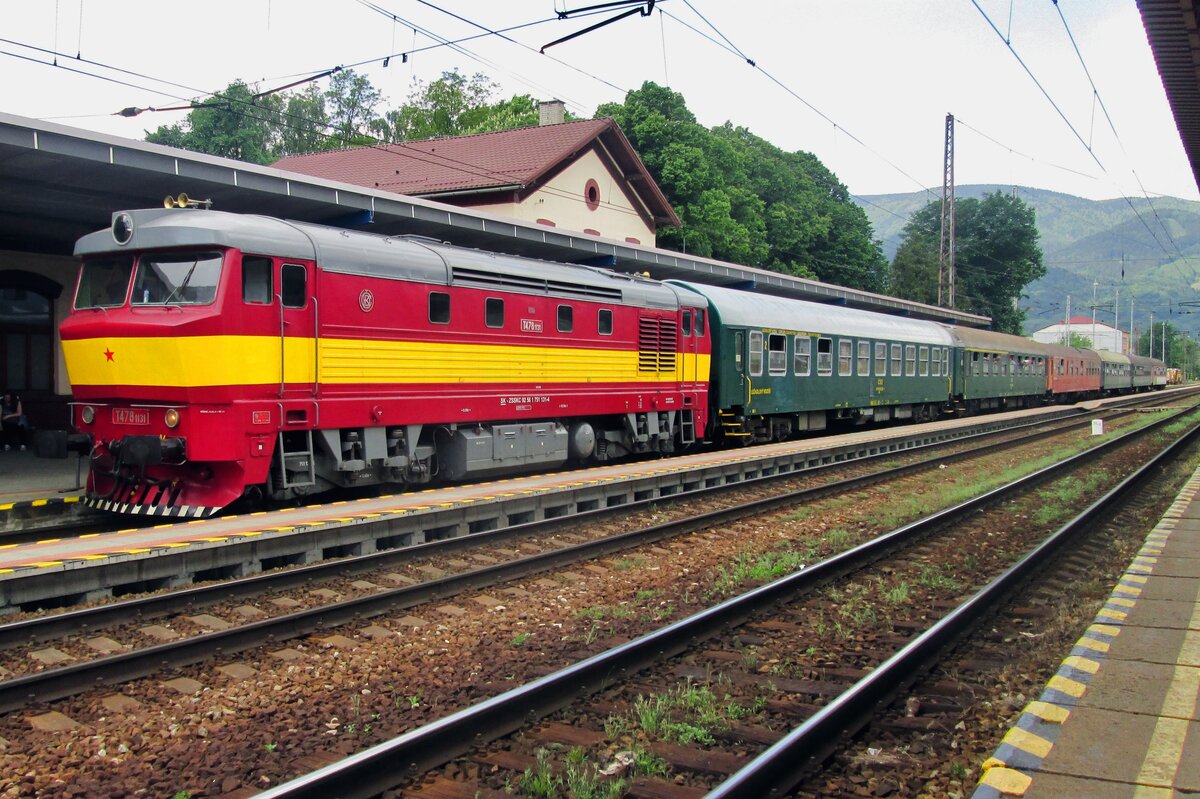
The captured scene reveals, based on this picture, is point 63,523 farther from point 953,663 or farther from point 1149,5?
point 1149,5

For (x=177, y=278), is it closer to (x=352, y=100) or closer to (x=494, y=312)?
(x=494, y=312)

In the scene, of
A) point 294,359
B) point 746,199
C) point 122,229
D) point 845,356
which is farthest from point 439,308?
point 746,199

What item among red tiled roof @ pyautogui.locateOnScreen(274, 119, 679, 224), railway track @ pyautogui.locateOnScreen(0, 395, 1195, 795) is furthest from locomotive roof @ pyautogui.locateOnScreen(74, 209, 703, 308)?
red tiled roof @ pyautogui.locateOnScreen(274, 119, 679, 224)

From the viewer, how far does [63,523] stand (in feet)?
41.5

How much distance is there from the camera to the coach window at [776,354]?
2323cm

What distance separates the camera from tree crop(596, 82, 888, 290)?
155 ft

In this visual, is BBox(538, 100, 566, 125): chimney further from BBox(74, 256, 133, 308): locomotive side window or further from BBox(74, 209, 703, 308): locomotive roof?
BBox(74, 256, 133, 308): locomotive side window

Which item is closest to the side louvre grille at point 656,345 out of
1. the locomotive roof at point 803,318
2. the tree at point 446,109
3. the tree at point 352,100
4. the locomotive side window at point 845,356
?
the locomotive roof at point 803,318

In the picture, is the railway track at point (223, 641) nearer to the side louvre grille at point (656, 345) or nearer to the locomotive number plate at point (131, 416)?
the locomotive number plate at point (131, 416)

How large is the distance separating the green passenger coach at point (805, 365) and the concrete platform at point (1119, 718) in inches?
556

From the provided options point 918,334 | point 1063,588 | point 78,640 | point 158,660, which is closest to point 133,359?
point 78,640

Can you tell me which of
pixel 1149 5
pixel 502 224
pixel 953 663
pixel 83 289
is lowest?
pixel 953 663

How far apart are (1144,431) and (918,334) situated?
8.27 meters

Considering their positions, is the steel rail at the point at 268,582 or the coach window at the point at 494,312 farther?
the coach window at the point at 494,312
